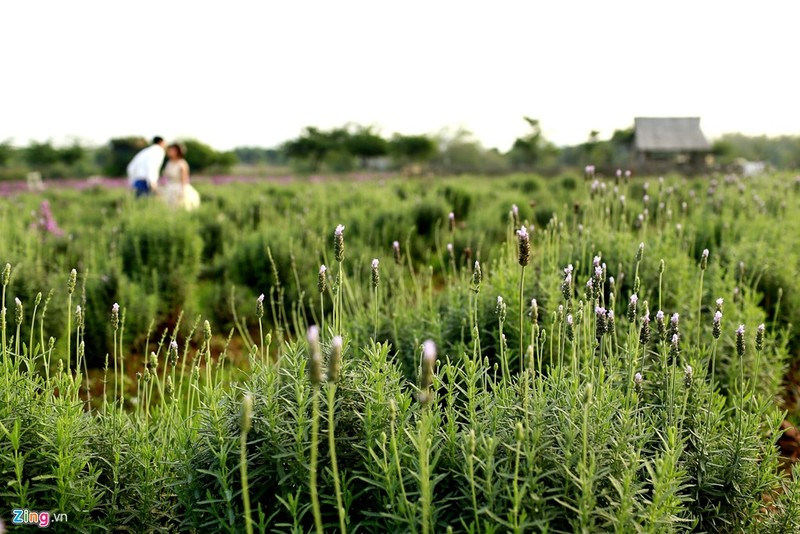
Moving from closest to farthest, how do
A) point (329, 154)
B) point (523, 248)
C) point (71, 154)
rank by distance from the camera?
point (523, 248)
point (71, 154)
point (329, 154)

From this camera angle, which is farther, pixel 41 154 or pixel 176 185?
pixel 41 154

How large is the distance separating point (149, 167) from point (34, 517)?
9497 millimetres

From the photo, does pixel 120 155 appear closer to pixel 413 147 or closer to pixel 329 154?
pixel 329 154

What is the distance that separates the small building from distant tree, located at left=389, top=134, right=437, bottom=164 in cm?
1619

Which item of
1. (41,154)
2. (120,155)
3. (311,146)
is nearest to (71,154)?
(41,154)

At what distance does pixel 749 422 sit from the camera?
2387 millimetres

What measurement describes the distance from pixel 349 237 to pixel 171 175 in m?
5.08

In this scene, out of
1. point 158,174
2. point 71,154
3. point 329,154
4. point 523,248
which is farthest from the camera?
point 329,154

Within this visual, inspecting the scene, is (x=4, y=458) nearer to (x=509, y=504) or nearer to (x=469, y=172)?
(x=509, y=504)

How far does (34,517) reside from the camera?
190cm

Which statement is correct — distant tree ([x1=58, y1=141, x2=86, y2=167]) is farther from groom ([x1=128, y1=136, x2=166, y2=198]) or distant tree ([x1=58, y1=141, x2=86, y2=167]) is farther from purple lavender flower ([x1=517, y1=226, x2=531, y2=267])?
purple lavender flower ([x1=517, y1=226, x2=531, y2=267])

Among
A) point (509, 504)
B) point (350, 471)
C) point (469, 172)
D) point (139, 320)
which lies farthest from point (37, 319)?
point (469, 172)

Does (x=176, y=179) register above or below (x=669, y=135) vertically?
below

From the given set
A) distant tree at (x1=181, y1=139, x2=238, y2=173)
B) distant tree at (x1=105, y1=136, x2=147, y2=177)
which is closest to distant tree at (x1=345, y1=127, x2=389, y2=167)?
distant tree at (x1=181, y1=139, x2=238, y2=173)
